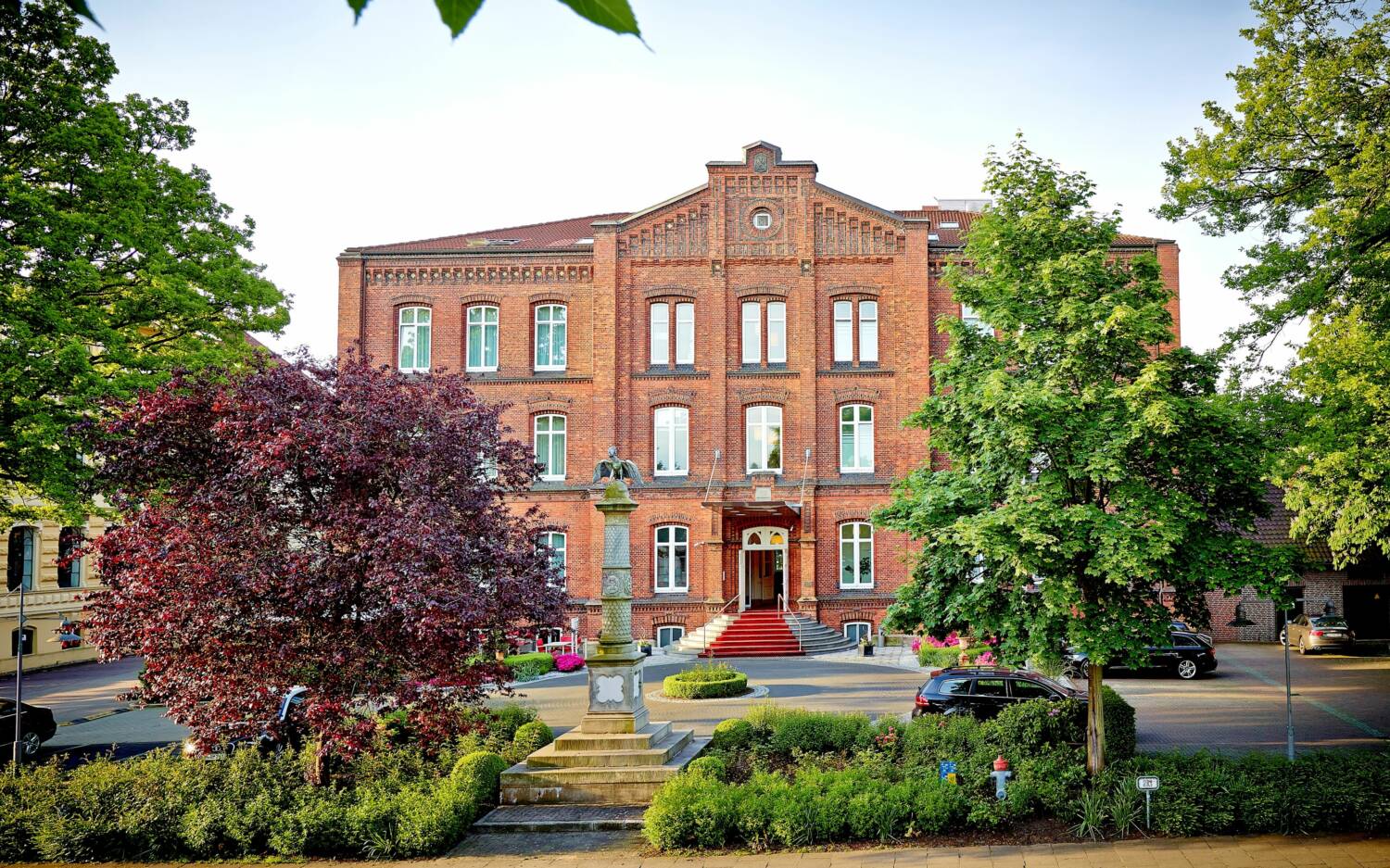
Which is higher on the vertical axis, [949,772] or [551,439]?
[551,439]

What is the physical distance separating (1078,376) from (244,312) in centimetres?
1683

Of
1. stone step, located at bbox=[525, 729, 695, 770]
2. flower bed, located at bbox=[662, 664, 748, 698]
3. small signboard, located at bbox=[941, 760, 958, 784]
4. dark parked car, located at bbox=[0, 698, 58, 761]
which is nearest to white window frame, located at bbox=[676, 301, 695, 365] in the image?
flower bed, located at bbox=[662, 664, 748, 698]

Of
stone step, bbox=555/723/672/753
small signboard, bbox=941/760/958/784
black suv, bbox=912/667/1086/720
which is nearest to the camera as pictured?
small signboard, bbox=941/760/958/784

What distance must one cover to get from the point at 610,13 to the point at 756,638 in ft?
99.6

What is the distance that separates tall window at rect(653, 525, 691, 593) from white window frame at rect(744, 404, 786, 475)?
3215mm

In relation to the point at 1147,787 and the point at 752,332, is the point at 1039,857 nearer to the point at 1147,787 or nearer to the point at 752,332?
the point at 1147,787

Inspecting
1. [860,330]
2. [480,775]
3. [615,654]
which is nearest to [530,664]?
[615,654]

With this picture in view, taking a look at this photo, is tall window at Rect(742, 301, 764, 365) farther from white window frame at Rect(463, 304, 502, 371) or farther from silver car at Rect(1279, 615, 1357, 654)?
→ silver car at Rect(1279, 615, 1357, 654)

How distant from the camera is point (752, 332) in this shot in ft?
110

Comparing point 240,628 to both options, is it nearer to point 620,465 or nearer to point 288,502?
point 288,502

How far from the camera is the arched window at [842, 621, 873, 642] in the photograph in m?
32.3

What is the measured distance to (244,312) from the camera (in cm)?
2123

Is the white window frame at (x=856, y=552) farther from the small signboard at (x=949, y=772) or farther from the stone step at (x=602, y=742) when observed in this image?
the small signboard at (x=949, y=772)

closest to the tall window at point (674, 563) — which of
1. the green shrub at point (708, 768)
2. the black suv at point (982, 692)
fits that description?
the black suv at point (982, 692)
